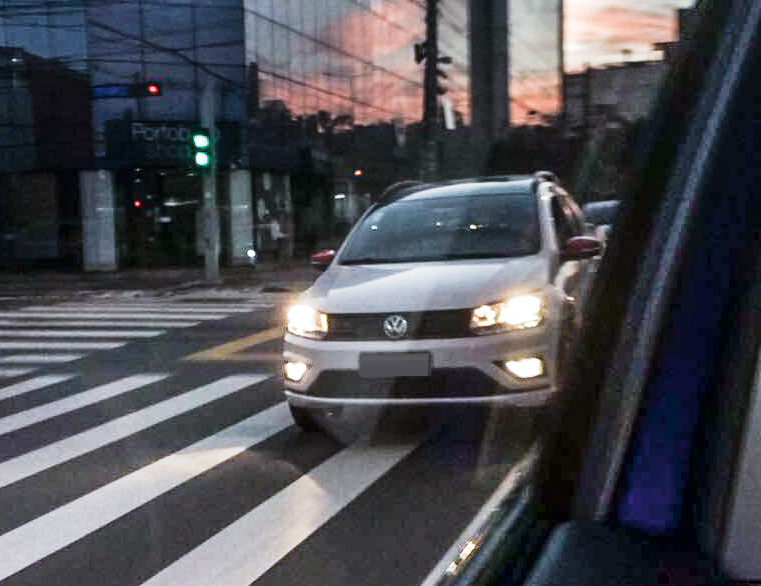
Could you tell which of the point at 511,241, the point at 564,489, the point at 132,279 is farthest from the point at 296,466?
the point at 132,279

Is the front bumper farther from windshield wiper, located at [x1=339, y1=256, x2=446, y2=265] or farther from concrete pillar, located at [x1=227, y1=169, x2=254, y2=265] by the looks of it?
concrete pillar, located at [x1=227, y1=169, x2=254, y2=265]

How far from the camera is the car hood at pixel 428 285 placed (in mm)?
6988

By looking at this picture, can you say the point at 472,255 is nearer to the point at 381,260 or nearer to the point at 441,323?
the point at 381,260

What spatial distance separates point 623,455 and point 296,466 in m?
5.65

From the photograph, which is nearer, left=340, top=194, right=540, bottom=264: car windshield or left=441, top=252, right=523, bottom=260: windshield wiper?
left=441, top=252, right=523, bottom=260: windshield wiper

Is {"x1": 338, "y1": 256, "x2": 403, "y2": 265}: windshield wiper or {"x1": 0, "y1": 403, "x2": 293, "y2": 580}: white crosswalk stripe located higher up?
{"x1": 338, "y1": 256, "x2": 403, "y2": 265}: windshield wiper

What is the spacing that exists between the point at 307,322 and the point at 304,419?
778mm

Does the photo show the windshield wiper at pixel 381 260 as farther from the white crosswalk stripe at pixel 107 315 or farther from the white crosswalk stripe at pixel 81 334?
the white crosswalk stripe at pixel 107 315

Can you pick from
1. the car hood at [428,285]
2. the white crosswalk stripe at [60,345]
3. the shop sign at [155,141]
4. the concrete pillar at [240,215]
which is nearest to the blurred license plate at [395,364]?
the car hood at [428,285]

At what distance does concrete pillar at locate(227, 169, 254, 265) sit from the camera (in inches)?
1358

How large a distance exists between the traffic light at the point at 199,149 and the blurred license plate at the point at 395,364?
17674mm

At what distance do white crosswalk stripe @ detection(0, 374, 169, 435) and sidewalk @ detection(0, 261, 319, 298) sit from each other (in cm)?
1083

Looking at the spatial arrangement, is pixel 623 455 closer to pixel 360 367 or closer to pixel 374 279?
pixel 360 367

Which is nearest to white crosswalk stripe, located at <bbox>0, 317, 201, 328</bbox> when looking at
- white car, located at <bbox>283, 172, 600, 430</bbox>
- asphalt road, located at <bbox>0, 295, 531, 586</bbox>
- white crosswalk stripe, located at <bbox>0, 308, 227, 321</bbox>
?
white crosswalk stripe, located at <bbox>0, 308, 227, 321</bbox>
